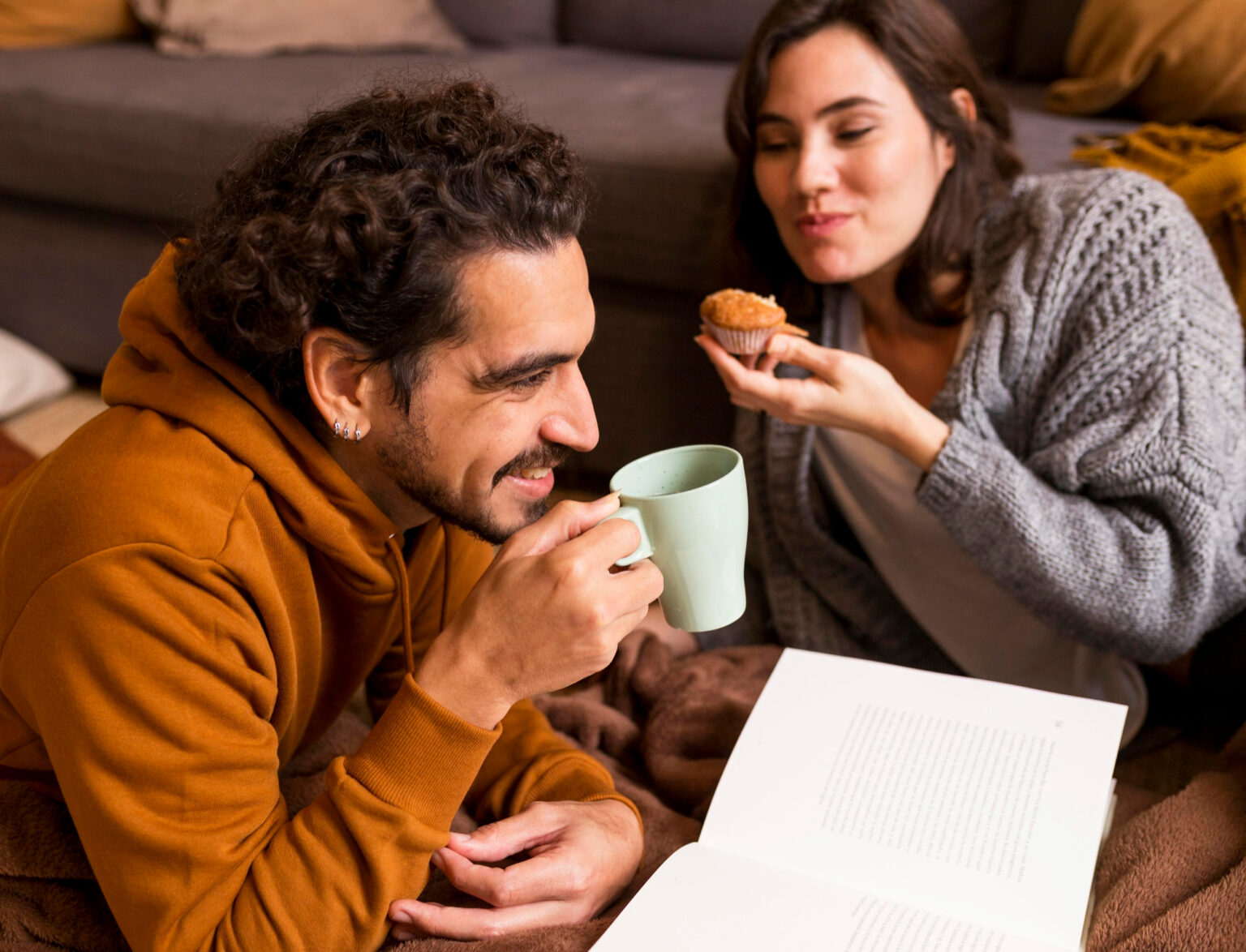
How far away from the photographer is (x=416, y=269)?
955 millimetres

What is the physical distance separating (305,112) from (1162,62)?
1.40 meters

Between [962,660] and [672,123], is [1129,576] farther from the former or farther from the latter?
[672,123]

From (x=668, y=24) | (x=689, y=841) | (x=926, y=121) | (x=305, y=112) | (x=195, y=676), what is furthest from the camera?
(x=668, y=24)

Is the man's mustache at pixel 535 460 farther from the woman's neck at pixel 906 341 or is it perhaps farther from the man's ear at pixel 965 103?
the man's ear at pixel 965 103

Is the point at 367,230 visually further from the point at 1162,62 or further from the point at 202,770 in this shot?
the point at 1162,62

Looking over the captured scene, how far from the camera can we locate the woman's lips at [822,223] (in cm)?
154

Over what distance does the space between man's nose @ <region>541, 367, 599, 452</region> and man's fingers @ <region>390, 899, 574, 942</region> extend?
1.32 ft

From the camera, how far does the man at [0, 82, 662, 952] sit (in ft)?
2.93

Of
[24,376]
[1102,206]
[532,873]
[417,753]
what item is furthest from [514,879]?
[24,376]

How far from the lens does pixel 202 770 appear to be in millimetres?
908

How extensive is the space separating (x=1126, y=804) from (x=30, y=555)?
1046 mm

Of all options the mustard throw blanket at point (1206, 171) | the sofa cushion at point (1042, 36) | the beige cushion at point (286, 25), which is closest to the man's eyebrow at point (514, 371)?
the mustard throw blanket at point (1206, 171)

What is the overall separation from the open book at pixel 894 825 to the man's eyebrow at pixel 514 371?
1.28ft

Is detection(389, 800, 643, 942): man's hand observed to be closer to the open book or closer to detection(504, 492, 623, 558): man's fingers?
the open book
